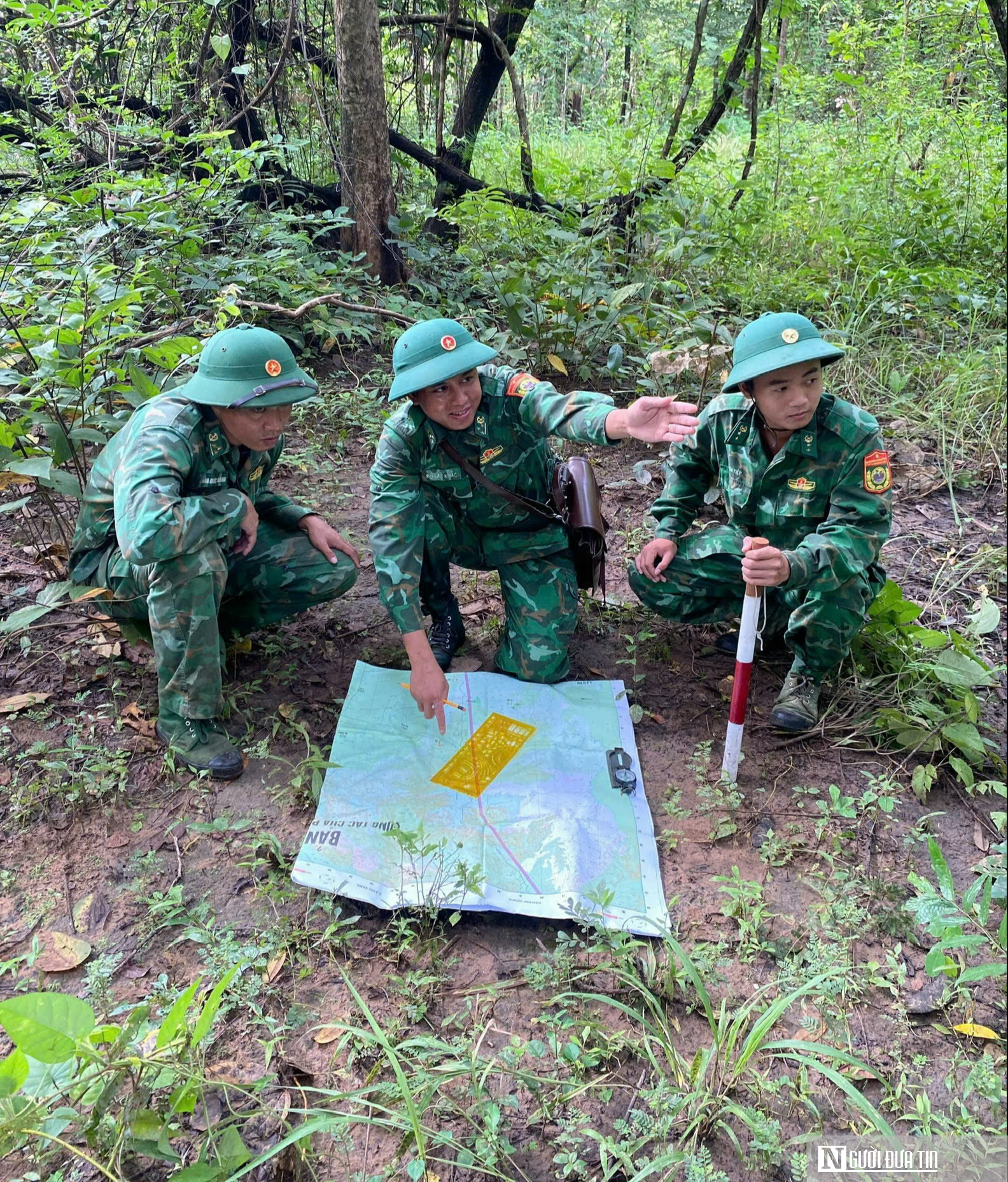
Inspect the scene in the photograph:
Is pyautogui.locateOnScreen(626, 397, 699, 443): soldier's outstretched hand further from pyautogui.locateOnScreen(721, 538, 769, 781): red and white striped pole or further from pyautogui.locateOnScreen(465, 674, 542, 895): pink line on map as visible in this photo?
pyautogui.locateOnScreen(465, 674, 542, 895): pink line on map

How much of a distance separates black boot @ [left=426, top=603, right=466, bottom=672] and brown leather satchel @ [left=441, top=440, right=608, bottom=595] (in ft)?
1.55

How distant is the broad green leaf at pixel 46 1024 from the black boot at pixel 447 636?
1669 mm

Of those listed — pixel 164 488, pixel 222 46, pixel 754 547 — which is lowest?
pixel 754 547

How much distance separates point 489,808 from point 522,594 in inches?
31.3

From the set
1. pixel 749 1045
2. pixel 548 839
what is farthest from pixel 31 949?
pixel 749 1045

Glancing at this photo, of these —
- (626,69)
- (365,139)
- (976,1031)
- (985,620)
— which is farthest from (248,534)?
(626,69)

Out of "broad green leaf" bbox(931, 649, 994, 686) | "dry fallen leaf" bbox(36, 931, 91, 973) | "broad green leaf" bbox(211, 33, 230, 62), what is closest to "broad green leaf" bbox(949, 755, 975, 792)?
"broad green leaf" bbox(931, 649, 994, 686)

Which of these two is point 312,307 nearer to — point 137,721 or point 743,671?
point 137,721

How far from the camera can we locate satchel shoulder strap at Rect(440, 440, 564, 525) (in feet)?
8.59

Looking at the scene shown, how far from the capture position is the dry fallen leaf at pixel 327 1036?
1.69m

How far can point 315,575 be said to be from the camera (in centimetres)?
272

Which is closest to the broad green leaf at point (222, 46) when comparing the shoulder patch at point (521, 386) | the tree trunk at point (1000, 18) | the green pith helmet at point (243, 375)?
the green pith helmet at point (243, 375)

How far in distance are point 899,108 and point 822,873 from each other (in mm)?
6940

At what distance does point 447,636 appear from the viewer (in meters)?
2.91
